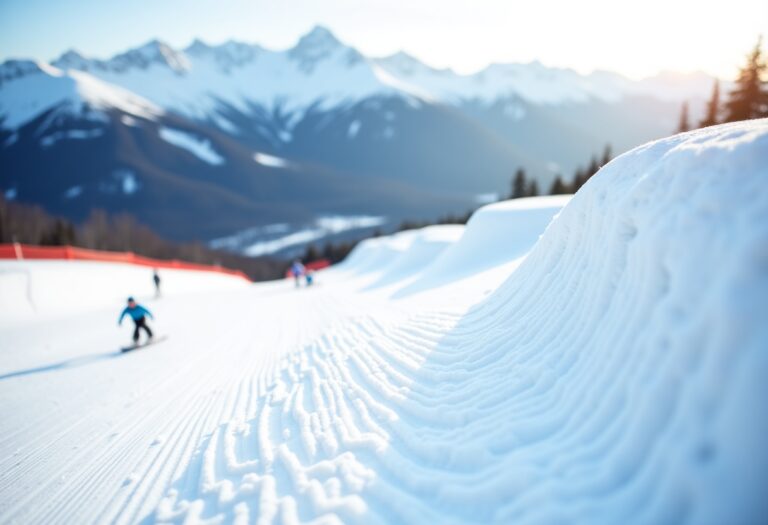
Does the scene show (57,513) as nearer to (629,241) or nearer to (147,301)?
(629,241)

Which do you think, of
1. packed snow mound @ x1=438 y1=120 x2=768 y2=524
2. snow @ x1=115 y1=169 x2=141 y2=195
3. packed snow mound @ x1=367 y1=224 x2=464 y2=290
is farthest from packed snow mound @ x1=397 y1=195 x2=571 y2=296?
snow @ x1=115 y1=169 x2=141 y2=195

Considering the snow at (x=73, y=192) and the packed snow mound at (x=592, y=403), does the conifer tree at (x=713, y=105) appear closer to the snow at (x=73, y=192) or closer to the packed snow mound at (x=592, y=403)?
the packed snow mound at (x=592, y=403)

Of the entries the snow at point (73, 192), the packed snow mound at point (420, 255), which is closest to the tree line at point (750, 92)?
the packed snow mound at point (420, 255)

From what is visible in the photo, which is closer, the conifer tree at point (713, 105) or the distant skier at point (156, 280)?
the distant skier at point (156, 280)

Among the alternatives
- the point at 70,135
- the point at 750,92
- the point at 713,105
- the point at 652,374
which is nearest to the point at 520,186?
the point at 713,105

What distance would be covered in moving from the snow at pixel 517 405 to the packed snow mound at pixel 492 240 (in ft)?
20.2

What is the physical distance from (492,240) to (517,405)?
1252 cm

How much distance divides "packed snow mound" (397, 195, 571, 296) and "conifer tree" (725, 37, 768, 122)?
18826 mm

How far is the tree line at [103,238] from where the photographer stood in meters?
52.2

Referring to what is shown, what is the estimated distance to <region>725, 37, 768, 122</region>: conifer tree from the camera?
23484mm

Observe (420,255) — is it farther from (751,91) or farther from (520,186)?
(520,186)

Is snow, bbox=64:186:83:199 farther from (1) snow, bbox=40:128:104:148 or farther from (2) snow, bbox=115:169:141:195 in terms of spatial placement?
(1) snow, bbox=40:128:104:148

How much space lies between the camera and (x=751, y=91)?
23.9m

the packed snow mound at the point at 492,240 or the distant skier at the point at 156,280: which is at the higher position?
the packed snow mound at the point at 492,240
